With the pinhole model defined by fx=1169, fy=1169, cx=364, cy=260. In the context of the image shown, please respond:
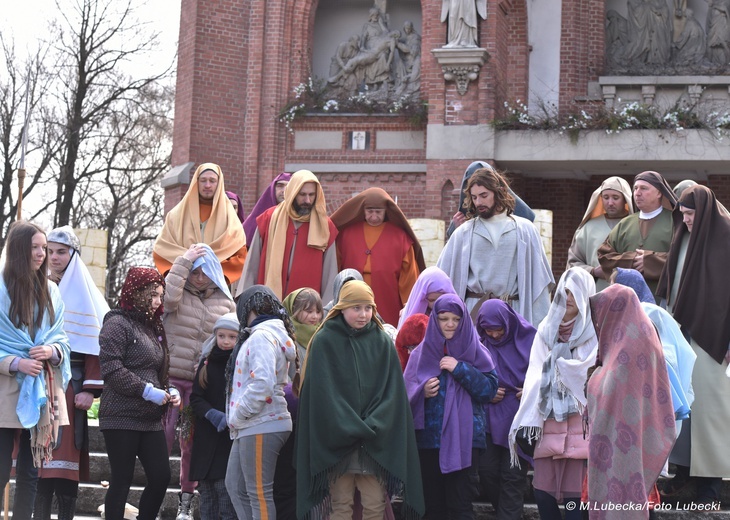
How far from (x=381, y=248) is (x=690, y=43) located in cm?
1132

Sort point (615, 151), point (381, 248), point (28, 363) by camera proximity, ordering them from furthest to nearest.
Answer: point (615, 151) < point (381, 248) < point (28, 363)

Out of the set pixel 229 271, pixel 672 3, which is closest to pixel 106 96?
pixel 672 3

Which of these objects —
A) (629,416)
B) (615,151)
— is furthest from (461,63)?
(629,416)

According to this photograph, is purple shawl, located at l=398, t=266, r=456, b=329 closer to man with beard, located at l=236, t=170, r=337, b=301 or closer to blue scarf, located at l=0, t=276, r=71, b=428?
man with beard, located at l=236, t=170, r=337, b=301

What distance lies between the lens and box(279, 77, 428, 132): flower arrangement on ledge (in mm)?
19641

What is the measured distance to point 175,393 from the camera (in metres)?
7.78

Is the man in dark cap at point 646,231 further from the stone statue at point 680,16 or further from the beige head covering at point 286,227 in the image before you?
the stone statue at point 680,16

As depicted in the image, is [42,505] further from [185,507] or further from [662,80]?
[662,80]

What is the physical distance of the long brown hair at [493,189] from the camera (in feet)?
30.0

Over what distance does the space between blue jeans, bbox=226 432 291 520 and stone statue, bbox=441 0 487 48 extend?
12.5 metres

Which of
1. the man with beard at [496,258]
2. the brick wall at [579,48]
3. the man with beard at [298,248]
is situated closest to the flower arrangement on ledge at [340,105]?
the brick wall at [579,48]

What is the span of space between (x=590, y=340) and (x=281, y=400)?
1980 millimetres

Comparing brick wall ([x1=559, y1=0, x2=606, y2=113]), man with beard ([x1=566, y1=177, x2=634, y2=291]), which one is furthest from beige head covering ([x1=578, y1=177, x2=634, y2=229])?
brick wall ([x1=559, y1=0, x2=606, y2=113])

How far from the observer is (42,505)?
8242mm
